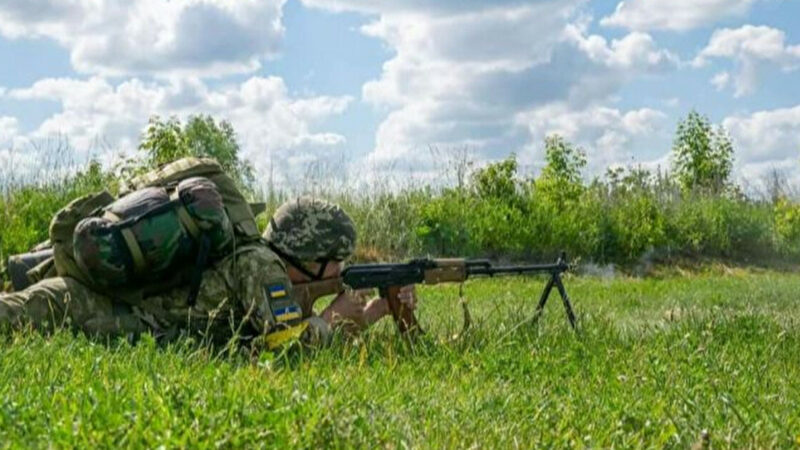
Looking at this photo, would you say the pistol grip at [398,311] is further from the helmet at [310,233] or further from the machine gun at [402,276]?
the helmet at [310,233]

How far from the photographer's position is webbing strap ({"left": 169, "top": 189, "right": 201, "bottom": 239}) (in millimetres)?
6215

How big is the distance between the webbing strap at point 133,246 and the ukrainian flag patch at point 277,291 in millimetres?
732

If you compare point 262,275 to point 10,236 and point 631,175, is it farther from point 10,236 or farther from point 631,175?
point 631,175

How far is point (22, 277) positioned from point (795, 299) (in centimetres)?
944

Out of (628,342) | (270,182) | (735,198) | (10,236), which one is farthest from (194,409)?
(735,198)

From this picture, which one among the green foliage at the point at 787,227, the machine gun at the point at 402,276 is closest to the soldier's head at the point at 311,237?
the machine gun at the point at 402,276

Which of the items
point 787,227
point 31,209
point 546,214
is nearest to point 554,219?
point 546,214

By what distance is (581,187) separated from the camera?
22.7m

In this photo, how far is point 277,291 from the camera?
248 inches

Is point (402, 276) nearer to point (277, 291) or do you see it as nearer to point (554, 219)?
point (277, 291)

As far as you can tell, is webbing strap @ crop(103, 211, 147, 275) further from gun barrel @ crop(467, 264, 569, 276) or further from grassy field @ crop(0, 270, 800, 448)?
gun barrel @ crop(467, 264, 569, 276)

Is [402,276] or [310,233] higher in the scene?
[310,233]

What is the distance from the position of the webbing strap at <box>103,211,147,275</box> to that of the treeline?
7.87m

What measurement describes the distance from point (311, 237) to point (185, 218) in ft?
3.33
